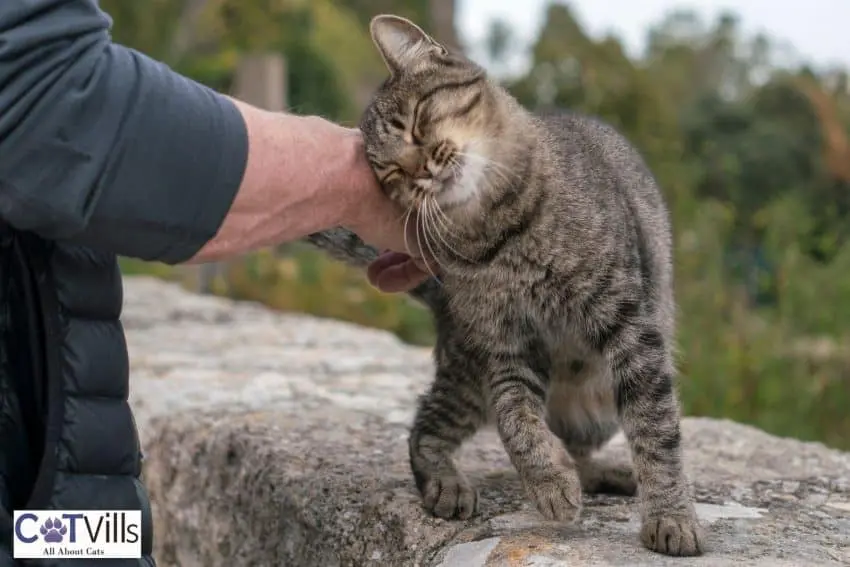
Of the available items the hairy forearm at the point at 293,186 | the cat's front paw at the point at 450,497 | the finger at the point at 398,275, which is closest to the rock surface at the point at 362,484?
the cat's front paw at the point at 450,497

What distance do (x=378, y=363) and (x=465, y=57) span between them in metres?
1.56

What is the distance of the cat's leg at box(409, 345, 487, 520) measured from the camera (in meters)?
1.99

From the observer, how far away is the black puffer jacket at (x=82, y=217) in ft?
4.15

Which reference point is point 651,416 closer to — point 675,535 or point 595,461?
point 675,535

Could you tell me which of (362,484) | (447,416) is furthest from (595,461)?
(362,484)

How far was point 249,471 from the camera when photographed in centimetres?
227

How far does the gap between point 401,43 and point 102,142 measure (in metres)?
0.82

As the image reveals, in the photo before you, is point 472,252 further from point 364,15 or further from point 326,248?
point 364,15

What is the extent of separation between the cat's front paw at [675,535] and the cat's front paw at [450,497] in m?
0.32

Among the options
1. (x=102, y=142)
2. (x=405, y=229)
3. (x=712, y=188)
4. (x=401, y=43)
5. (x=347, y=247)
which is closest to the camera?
(x=102, y=142)

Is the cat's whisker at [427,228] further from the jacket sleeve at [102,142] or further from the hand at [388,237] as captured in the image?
the jacket sleeve at [102,142]

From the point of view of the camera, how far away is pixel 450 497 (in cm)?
185

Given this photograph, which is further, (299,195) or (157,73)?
(299,195)

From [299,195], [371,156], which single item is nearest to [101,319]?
[299,195]
